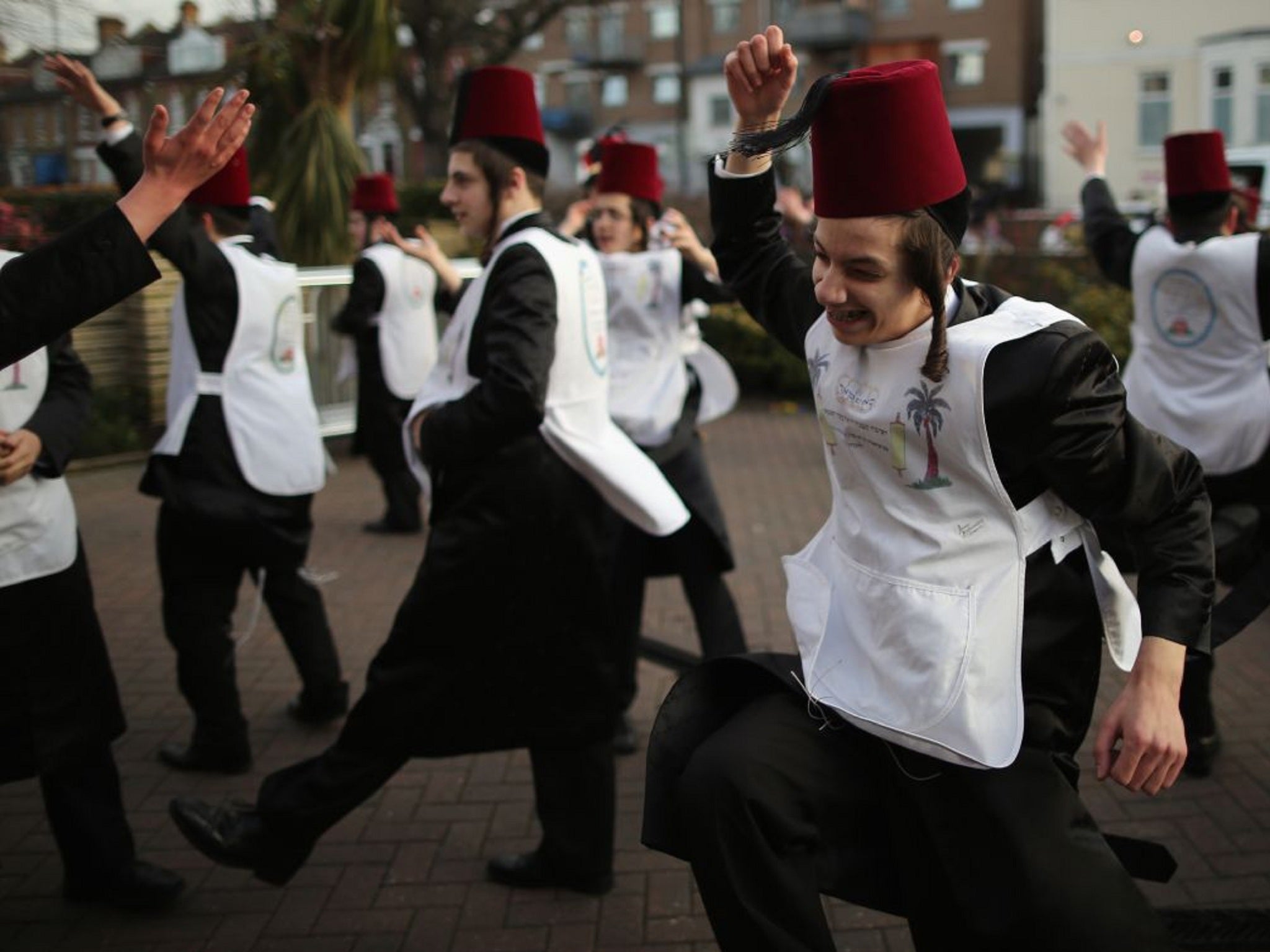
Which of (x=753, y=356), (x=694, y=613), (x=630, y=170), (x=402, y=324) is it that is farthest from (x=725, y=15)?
(x=694, y=613)

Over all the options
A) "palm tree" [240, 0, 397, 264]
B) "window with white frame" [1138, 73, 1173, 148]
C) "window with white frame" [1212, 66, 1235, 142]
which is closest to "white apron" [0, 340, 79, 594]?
"palm tree" [240, 0, 397, 264]

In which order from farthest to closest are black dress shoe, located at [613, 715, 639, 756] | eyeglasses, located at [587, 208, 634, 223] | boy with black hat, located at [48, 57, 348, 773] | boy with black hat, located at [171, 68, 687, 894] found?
eyeglasses, located at [587, 208, 634, 223]
black dress shoe, located at [613, 715, 639, 756]
boy with black hat, located at [48, 57, 348, 773]
boy with black hat, located at [171, 68, 687, 894]

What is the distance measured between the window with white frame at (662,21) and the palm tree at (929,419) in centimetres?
4915

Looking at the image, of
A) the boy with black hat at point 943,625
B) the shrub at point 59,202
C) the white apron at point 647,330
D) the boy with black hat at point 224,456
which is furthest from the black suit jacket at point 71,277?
the shrub at point 59,202

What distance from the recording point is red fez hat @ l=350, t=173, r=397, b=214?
8297 mm

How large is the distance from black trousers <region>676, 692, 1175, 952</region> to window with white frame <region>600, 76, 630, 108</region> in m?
50.5

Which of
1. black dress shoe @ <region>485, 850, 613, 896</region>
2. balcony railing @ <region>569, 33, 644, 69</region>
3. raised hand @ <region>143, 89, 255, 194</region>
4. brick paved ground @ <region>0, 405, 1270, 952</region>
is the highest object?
balcony railing @ <region>569, 33, 644, 69</region>

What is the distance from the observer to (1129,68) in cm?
3572

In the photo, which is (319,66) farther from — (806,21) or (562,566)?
(806,21)

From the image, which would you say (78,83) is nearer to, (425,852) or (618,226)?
(425,852)

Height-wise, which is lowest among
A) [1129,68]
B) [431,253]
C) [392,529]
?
[392,529]

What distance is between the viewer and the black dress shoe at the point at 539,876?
3.61m

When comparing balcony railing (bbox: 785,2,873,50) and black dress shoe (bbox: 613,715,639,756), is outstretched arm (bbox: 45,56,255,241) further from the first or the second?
balcony railing (bbox: 785,2,873,50)

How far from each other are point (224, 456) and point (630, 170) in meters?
1.89
